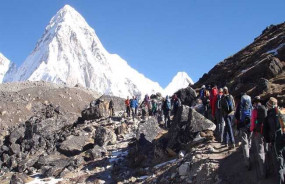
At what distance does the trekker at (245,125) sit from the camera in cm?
1195

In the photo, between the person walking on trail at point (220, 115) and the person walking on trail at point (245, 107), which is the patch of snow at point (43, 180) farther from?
the person walking on trail at point (245, 107)

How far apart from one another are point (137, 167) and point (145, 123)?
3.98 meters

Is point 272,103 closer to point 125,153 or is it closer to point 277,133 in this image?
point 277,133

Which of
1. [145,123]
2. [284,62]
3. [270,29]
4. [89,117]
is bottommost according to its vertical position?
[145,123]

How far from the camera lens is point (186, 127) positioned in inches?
756

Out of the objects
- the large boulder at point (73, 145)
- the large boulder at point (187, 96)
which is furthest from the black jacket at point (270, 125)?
the large boulder at point (187, 96)

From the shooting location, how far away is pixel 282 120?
9.66 metres

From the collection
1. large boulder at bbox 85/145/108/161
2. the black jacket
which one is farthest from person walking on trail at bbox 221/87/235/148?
large boulder at bbox 85/145/108/161

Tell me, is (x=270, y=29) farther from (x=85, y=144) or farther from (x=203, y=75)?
(x=85, y=144)

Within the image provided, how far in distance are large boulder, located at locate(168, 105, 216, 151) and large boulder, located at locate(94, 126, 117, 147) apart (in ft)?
23.2

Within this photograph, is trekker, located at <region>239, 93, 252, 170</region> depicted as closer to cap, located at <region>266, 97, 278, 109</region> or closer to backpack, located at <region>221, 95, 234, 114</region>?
backpack, located at <region>221, 95, 234, 114</region>

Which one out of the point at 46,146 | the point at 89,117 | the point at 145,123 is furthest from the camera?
the point at 89,117

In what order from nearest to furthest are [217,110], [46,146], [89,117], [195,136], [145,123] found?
[217,110] → [195,136] → [145,123] → [46,146] → [89,117]

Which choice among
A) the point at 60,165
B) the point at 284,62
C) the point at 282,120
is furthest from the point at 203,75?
the point at 282,120
